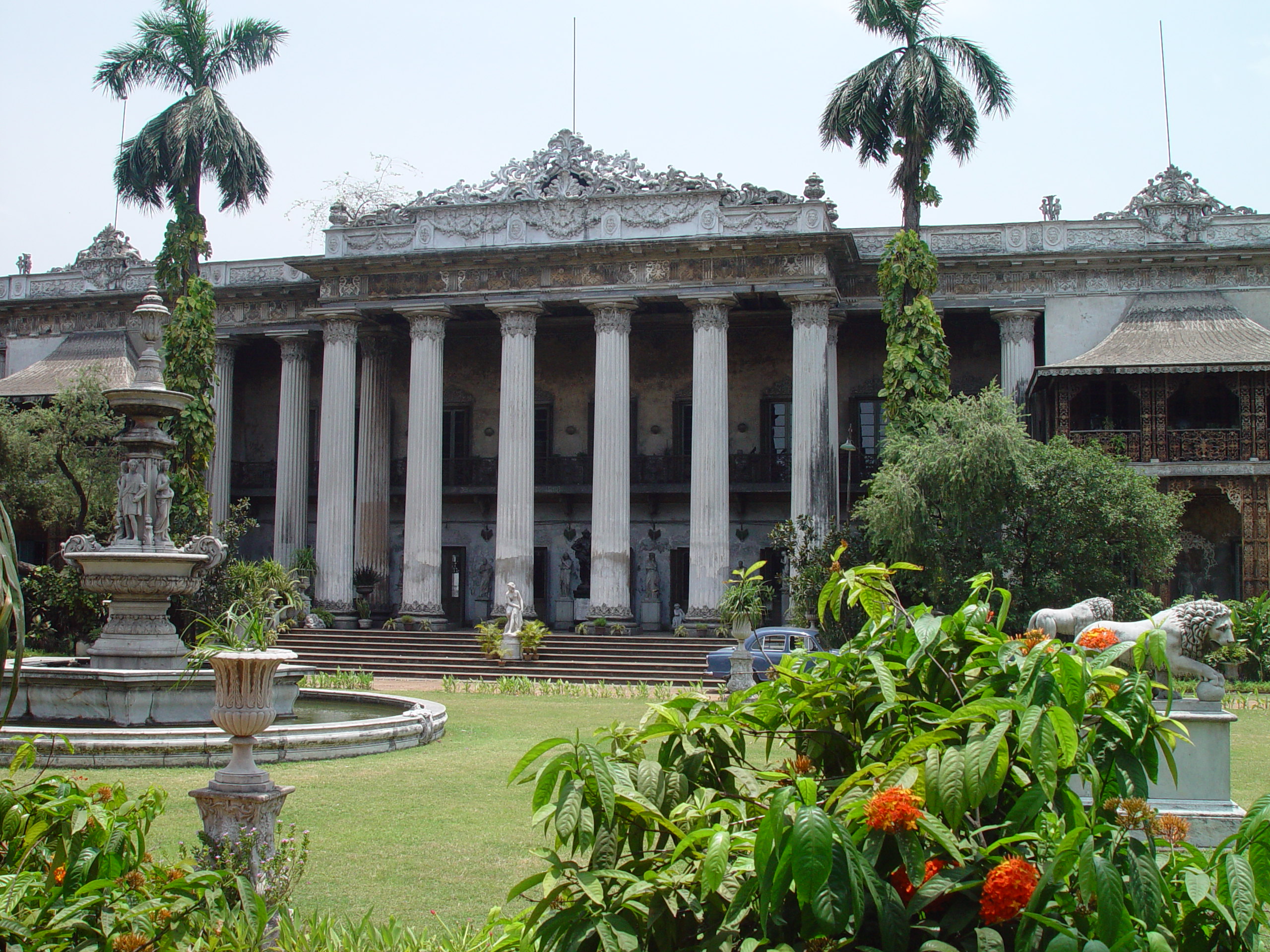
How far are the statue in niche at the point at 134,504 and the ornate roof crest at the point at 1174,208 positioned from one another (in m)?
22.7

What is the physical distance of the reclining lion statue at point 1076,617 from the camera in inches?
465

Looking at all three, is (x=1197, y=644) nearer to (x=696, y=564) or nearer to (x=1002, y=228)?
(x=696, y=564)

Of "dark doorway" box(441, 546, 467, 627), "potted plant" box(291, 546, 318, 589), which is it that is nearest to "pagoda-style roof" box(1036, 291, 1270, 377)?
"dark doorway" box(441, 546, 467, 627)

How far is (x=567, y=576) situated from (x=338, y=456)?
22.9ft

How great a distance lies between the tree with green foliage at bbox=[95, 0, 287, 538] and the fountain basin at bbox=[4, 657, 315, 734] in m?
14.7

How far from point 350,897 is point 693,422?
69.1 feet

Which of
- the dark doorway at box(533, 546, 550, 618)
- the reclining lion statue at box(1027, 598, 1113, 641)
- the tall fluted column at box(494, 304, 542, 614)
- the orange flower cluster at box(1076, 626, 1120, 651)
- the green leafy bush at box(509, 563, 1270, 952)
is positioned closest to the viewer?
the green leafy bush at box(509, 563, 1270, 952)

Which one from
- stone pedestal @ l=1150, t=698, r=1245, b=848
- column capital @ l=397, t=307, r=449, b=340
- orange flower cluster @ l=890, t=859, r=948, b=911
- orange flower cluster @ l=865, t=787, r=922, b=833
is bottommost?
stone pedestal @ l=1150, t=698, r=1245, b=848

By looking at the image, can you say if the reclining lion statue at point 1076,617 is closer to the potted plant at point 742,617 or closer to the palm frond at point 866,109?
the potted plant at point 742,617

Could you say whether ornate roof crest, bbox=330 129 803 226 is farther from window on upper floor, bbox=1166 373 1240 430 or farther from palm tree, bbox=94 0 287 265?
window on upper floor, bbox=1166 373 1240 430

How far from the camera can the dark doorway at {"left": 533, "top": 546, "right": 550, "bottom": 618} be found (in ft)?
106

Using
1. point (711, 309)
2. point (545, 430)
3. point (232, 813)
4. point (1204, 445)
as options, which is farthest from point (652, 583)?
point (232, 813)

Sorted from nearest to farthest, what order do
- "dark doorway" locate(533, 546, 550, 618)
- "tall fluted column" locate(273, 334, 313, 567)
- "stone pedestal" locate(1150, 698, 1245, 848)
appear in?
1. "stone pedestal" locate(1150, 698, 1245, 848)
2. "tall fluted column" locate(273, 334, 313, 567)
3. "dark doorway" locate(533, 546, 550, 618)

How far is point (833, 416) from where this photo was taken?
Answer: 26.8 meters
